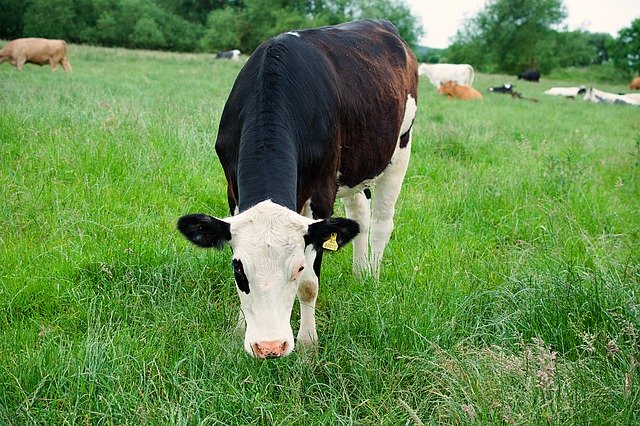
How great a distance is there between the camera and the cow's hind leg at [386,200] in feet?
15.4

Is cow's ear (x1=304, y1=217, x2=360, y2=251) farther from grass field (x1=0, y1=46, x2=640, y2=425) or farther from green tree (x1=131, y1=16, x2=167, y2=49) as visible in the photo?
green tree (x1=131, y1=16, x2=167, y2=49)

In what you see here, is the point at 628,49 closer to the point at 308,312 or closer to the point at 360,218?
the point at 360,218

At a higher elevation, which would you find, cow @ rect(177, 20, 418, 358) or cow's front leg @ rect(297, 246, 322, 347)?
cow @ rect(177, 20, 418, 358)

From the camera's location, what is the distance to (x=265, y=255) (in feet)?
8.62

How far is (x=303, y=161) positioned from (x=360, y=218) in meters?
1.75

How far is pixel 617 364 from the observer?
2.69 metres

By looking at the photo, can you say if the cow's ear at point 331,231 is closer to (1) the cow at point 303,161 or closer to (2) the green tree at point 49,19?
(1) the cow at point 303,161

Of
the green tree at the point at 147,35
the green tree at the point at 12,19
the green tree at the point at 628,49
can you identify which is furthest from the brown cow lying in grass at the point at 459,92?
the green tree at the point at 147,35

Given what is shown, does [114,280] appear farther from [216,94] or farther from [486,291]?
[216,94]

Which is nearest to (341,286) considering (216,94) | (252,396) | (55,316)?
(252,396)

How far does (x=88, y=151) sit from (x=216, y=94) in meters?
8.06

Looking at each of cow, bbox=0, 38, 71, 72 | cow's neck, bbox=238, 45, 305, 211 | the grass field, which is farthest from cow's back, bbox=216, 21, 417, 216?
cow, bbox=0, 38, 71, 72

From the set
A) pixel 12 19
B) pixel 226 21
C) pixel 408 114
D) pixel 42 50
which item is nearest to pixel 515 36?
pixel 226 21

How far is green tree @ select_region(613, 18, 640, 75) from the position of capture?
49094 millimetres
